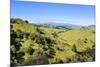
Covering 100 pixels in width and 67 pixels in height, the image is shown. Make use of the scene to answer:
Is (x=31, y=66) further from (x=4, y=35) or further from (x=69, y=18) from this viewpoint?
(x=69, y=18)

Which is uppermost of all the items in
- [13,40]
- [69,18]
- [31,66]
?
[69,18]

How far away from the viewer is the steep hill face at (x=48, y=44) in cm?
222

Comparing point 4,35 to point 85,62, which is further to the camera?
point 85,62

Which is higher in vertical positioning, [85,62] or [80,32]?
[80,32]

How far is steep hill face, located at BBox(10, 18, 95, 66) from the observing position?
2219 millimetres

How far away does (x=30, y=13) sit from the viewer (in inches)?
90.4

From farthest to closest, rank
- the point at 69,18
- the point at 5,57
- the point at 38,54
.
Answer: the point at 69,18, the point at 38,54, the point at 5,57

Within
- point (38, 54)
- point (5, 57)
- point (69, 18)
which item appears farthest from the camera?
point (69, 18)

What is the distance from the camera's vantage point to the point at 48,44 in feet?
7.66

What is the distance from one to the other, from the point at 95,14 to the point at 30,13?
30.5 inches

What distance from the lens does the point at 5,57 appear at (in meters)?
2.15

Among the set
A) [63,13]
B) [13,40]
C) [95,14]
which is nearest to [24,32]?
[13,40]

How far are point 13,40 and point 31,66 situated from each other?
34 centimetres
